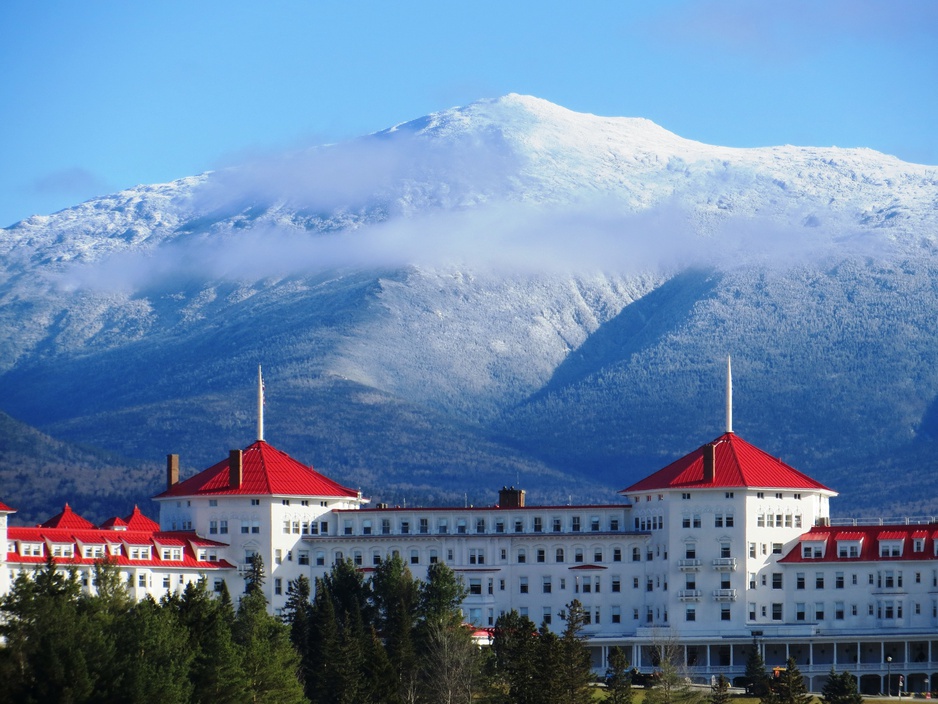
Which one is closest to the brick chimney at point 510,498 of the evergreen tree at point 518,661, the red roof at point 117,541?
the red roof at point 117,541

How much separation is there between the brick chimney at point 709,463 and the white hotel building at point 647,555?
0.21 meters

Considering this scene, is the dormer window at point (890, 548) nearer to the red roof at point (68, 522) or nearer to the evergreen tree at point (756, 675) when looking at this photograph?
the evergreen tree at point (756, 675)

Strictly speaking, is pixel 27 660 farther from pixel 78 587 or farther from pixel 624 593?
pixel 624 593

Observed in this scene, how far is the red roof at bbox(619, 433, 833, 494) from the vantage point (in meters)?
161

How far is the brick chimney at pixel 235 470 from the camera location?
16775 centimetres

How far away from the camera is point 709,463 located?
162 meters

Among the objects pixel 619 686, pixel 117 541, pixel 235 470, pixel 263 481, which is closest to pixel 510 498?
pixel 263 481

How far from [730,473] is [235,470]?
125 feet

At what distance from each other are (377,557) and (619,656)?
38680 mm

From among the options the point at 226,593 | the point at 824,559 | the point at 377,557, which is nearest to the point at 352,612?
the point at 226,593

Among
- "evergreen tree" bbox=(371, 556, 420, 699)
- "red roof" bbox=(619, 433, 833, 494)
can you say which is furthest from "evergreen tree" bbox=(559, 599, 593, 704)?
"red roof" bbox=(619, 433, 833, 494)

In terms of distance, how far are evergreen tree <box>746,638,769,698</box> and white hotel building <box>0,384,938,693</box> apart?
509 centimetres

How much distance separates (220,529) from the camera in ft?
547

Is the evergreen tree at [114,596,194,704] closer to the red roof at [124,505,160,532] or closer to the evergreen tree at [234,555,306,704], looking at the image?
the evergreen tree at [234,555,306,704]
